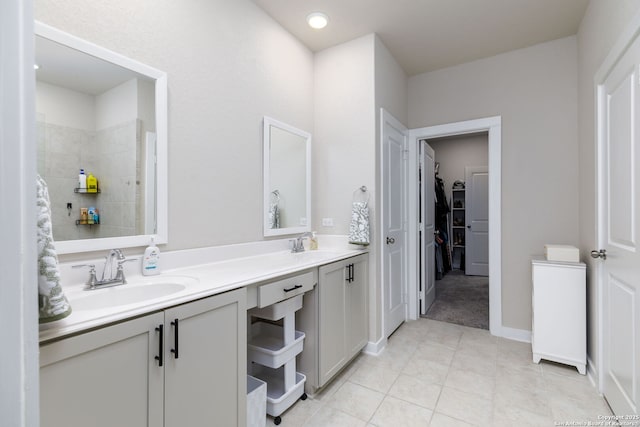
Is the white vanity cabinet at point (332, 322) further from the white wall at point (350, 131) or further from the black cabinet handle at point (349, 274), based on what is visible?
the white wall at point (350, 131)

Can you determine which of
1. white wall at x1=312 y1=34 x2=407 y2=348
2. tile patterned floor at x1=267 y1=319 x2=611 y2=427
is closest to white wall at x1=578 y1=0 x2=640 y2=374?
tile patterned floor at x1=267 y1=319 x2=611 y2=427

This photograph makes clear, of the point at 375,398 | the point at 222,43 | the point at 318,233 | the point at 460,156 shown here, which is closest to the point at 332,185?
the point at 318,233

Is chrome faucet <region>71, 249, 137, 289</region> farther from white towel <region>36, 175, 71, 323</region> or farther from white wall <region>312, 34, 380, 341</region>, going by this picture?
white wall <region>312, 34, 380, 341</region>

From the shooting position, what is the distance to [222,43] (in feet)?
6.43

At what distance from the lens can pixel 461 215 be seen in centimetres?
613

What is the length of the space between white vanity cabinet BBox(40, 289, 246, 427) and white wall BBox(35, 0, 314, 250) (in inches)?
25.8

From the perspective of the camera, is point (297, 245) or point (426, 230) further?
point (426, 230)

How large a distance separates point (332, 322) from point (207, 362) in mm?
1006

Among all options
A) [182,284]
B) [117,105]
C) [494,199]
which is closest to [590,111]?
[494,199]

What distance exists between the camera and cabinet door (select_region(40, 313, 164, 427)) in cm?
81

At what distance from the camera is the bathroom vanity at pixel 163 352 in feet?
2.77

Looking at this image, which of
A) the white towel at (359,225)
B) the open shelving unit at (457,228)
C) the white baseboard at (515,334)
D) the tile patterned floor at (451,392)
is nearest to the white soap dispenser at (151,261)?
the tile patterned floor at (451,392)

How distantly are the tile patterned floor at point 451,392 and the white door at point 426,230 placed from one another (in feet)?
2.85

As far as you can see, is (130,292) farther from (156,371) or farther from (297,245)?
(297,245)
